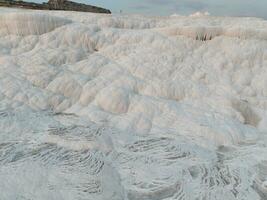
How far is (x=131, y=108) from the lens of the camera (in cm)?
1109

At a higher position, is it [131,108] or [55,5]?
[55,5]

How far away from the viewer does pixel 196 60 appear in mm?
13430

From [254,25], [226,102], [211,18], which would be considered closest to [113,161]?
[226,102]

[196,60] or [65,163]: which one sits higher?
[196,60]

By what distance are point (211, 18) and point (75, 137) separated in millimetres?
10166

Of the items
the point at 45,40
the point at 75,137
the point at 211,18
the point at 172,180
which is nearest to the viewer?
the point at 172,180

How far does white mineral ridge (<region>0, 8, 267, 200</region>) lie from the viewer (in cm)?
810

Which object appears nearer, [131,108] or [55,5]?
[131,108]

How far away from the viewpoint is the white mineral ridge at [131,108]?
810cm

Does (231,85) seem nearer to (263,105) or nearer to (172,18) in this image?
(263,105)

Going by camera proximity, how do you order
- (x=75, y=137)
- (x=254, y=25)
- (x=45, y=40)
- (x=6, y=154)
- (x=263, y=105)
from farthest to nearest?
(x=254, y=25) < (x=45, y=40) < (x=263, y=105) < (x=75, y=137) < (x=6, y=154)

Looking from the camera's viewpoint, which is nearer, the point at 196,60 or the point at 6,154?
the point at 6,154

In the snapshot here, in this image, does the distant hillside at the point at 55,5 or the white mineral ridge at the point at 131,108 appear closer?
the white mineral ridge at the point at 131,108

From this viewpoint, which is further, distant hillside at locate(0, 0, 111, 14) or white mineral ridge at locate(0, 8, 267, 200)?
distant hillside at locate(0, 0, 111, 14)
